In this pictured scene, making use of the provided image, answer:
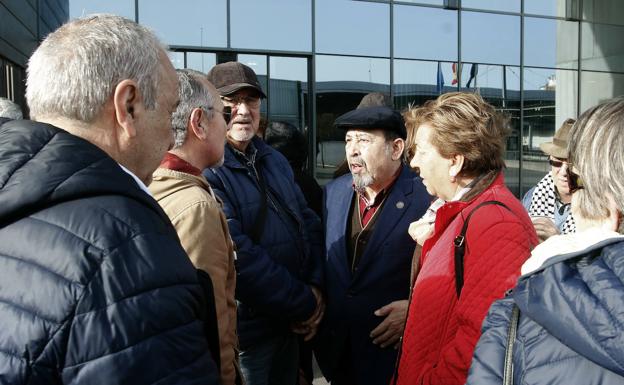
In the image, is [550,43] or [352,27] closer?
[352,27]

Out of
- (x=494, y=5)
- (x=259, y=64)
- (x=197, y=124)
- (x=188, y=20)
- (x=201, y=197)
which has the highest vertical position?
(x=494, y=5)

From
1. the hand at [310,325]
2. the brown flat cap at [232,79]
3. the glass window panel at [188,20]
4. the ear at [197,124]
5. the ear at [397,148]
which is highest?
the glass window panel at [188,20]

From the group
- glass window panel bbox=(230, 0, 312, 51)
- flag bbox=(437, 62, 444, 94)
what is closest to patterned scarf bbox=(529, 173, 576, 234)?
glass window panel bbox=(230, 0, 312, 51)

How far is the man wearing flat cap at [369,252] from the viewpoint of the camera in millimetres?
2975

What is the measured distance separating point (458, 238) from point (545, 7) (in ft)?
39.0

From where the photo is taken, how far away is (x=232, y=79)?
309 cm

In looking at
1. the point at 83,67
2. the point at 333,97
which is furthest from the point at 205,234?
the point at 333,97

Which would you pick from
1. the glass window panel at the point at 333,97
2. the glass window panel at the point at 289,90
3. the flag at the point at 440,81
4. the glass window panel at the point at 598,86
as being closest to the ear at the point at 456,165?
the glass window panel at the point at 289,90

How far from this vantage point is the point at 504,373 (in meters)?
1.27

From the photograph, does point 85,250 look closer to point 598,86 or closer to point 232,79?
point 232,79

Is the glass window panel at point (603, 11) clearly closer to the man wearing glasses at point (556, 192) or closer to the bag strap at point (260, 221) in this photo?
the man wearing glasses at point (556, 192)

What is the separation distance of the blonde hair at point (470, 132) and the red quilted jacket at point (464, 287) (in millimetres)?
107

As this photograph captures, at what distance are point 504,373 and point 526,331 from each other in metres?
0.11

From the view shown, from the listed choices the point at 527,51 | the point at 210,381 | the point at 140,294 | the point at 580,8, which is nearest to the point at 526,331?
the point at 210,381
